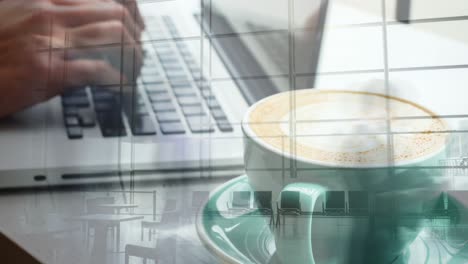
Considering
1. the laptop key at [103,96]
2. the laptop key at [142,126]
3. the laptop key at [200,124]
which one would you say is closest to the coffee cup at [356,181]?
the laptop key at [200,124]

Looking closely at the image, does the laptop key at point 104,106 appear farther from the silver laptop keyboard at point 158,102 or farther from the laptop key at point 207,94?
the laptop key at point 207,94

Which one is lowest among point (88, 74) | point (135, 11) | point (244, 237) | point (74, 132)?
point (244, 237)

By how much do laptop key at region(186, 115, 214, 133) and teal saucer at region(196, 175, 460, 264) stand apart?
0.10 metres

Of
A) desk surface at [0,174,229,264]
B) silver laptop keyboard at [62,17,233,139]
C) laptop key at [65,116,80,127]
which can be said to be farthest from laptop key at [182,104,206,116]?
laptop key at [65,116,80,127]

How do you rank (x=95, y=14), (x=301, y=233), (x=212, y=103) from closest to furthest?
1. (x=301, y=233)
2. (x=212, y=103)
3. (x=95, y=14)

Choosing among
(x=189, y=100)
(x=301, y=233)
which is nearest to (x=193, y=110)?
(x=189, y=100)

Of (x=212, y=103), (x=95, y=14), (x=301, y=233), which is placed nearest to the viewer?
(x=301, y=233)

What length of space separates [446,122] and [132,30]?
1.84 feet

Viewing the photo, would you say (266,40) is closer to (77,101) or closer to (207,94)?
(207,94)

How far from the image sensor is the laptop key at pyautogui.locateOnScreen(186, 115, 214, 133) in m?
0.65

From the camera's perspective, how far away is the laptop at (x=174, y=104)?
64cm

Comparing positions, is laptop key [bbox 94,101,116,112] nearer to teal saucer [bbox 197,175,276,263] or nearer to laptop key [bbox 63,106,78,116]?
laptop key [bbox 63,106,78,116]

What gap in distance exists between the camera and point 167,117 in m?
0.68

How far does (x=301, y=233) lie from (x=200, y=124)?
0.81ft
